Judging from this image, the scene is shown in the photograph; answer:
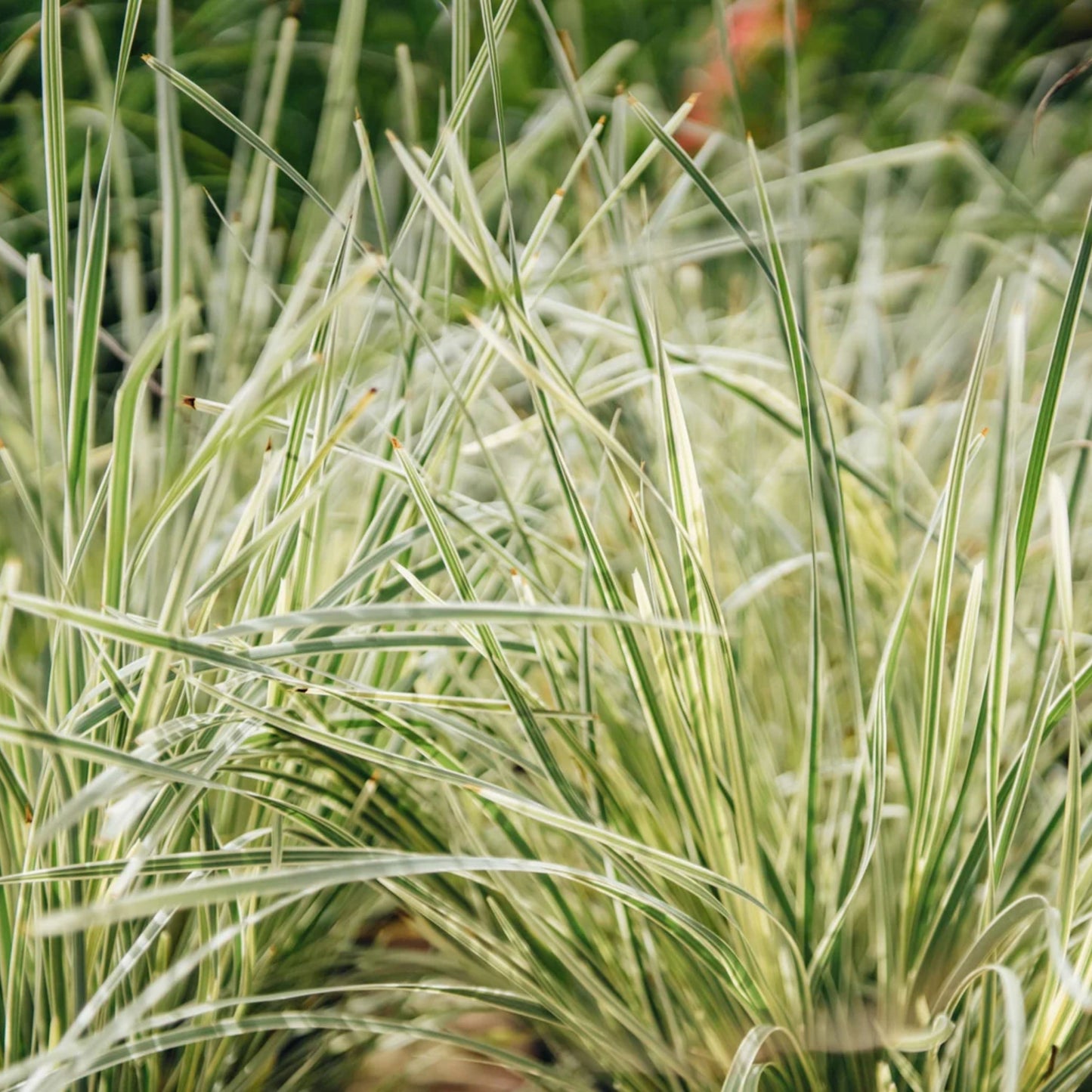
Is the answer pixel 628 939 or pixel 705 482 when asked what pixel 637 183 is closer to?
pixel 705 482

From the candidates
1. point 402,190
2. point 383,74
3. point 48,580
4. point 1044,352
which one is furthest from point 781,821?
point 383,74

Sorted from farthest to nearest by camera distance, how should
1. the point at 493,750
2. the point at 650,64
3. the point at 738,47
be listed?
the point at 650,64 → the point at 738,47 → the point at 493,750

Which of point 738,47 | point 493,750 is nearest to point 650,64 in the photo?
point 738,47

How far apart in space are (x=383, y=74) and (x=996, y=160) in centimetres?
122

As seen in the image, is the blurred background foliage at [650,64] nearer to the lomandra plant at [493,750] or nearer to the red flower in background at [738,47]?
the red flower in background at [738,47]

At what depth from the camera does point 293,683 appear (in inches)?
17.3

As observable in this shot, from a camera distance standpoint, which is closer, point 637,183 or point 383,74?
point 637,183

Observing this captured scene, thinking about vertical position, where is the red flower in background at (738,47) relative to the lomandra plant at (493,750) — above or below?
above

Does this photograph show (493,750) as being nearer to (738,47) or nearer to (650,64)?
(738,47)

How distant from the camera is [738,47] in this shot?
175 cm

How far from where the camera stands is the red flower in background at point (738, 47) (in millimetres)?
1739

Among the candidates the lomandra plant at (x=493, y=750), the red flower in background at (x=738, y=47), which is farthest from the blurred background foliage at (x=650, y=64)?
the lomandra plant at (x=493, y=750)

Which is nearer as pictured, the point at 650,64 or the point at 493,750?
the point at 493,750

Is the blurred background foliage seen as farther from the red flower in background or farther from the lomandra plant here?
the lomandra plant
